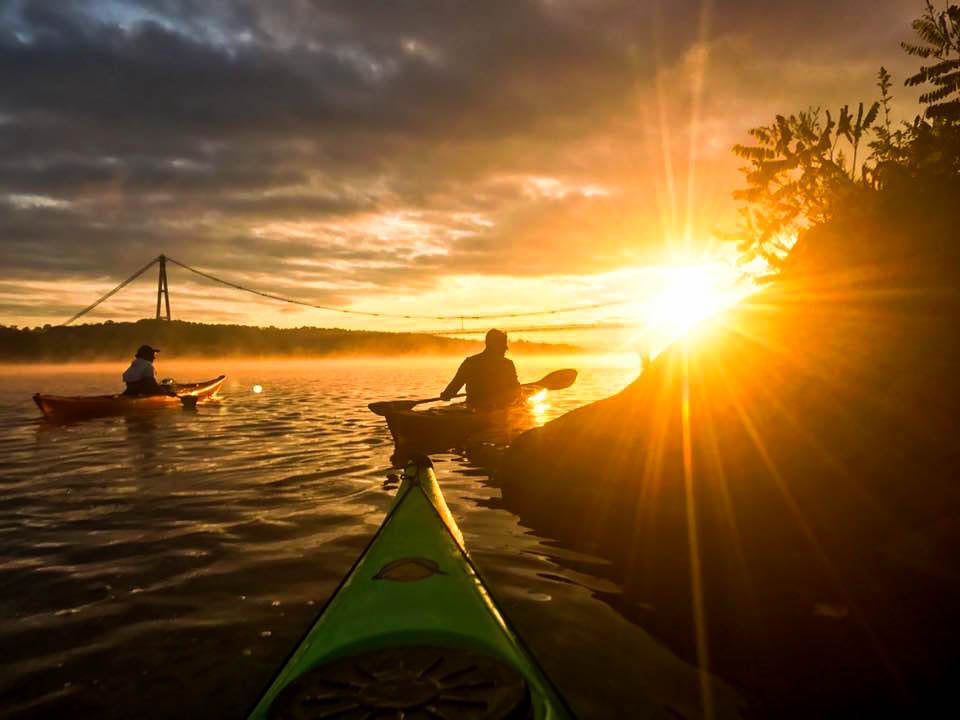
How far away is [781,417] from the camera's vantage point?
227 inches

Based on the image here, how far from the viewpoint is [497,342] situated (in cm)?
1302

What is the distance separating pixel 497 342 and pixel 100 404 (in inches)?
519

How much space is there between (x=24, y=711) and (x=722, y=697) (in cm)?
395

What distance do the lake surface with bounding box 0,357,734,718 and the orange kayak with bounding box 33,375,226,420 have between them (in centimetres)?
715

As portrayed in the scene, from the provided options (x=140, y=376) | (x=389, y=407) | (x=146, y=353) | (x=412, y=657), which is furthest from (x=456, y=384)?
(x=140, y=376)

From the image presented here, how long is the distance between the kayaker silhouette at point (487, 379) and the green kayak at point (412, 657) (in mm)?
9233

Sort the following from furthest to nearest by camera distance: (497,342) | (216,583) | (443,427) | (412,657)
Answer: (497,342) → (443,427) → (216,583) → (412,657)

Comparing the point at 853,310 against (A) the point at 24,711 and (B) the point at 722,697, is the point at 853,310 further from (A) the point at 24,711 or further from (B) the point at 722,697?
(A) the point at 24,711

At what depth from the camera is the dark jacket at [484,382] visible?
13078mm

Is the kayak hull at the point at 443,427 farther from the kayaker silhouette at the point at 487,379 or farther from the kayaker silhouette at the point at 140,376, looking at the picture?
the kayaker silhouette at the point at 140,376

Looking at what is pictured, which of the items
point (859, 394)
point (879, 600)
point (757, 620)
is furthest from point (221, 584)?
point (859, 394)

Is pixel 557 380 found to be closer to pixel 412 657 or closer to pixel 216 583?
pixel 216 583

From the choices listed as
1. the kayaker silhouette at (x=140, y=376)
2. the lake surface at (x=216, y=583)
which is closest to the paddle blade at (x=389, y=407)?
the lake surface at (x=216, y=583)

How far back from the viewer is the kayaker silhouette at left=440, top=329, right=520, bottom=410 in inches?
514
